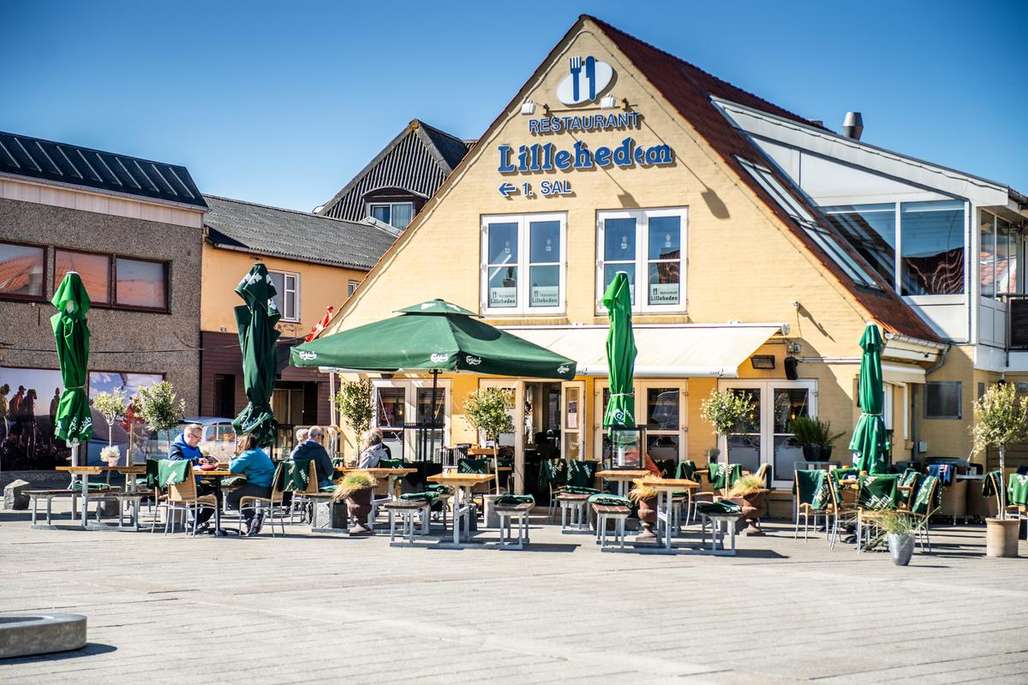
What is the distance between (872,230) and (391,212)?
2722 centimetres

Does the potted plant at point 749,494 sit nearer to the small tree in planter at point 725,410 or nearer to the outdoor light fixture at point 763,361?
the small tree in planter at point 725,410

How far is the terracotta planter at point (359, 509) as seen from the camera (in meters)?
17.3

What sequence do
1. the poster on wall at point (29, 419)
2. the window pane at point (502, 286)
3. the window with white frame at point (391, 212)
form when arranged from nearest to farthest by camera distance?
the window pane at point (502, 286) < the poster on wall at point (29, 419) < the window with white frame at point (391, 212)

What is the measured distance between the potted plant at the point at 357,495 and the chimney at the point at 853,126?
53.8 ft

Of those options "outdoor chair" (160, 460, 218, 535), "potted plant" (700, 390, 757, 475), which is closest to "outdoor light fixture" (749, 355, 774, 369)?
"potted plant" (700, 390, 757, 475)

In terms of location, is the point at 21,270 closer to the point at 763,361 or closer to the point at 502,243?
the point at 502,243

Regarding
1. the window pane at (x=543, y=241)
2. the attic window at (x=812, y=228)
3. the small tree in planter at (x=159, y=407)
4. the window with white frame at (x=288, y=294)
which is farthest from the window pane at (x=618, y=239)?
the window with white frame at (x=288, y=294)

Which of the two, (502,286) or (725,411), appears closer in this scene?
(725,411)

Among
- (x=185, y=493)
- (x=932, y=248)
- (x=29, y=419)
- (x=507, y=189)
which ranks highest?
(x=507, y=189)

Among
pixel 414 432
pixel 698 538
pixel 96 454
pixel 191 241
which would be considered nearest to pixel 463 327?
pixel 698 538

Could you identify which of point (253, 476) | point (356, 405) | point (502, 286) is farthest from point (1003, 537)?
point (356, 405)

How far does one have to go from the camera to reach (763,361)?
861 inches

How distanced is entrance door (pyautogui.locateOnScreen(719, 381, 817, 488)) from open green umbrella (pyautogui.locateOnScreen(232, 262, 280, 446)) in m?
7.11

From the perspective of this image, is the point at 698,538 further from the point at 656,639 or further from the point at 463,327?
the point at 656,639
